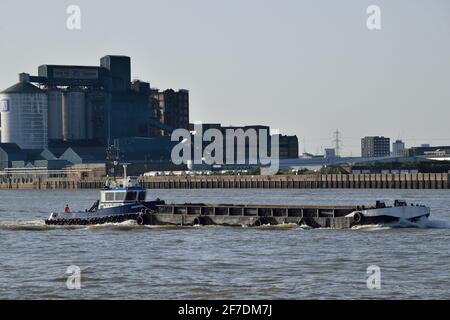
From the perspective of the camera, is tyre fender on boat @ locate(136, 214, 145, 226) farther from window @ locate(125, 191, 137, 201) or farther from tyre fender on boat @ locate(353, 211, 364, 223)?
tyre fender on boat @ locate(353, 211, 364, 223)

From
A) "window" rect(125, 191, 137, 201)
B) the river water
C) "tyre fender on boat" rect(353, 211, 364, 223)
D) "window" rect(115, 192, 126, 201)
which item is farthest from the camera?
"window" rect(125, 191, 137, 201)

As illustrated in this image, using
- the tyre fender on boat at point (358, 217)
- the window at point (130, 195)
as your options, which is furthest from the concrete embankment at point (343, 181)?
the tyre fender on boat at point (358, 217)

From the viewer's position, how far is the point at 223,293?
35.8 meters

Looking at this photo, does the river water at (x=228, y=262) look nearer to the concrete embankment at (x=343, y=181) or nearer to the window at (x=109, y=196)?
the window at (x=109, y=196)

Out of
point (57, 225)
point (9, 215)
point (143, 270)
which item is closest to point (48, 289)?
point (143, 270)

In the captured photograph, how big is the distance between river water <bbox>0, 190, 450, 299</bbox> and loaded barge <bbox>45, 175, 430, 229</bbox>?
2.77ft

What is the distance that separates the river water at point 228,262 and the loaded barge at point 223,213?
845 mm

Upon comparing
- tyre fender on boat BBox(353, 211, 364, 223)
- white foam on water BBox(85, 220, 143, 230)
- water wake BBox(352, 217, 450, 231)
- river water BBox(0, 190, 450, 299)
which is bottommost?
river water BBox(0, 190, 450, 299)

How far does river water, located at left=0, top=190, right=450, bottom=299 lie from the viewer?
36.4 meters

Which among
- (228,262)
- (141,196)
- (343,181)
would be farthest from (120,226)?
(343,181)

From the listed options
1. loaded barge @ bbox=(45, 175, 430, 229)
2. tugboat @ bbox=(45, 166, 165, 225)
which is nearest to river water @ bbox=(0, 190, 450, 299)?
loaded barge @ bbox=(45, 175, 430, 229)

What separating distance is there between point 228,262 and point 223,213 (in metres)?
22.3

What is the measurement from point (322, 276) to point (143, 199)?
100 feet

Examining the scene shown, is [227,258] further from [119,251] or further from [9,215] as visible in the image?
[9,215]
